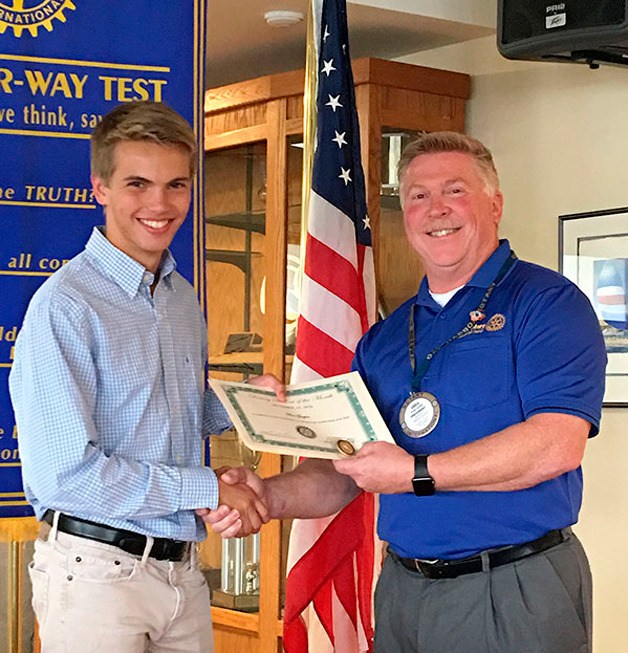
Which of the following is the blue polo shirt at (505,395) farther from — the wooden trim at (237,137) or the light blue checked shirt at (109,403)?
the wooden trim at (237,137)

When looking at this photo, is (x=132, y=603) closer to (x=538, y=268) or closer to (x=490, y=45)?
(x=538, y=268)

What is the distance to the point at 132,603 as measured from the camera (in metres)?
2.29

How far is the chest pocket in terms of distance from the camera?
7.86 feet

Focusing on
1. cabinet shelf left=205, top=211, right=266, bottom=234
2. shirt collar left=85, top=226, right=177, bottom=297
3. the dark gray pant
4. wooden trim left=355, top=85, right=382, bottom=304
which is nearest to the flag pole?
wooden trim left=355, top=85, right=382, bottom=304

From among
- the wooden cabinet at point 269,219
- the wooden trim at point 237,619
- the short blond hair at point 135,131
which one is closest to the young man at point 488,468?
the short blond hair at point 135,131

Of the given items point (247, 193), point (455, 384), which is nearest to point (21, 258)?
point (455, 384)

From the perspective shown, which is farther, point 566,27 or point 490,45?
point 490,45

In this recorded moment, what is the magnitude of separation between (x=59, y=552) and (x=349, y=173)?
65.8 inches

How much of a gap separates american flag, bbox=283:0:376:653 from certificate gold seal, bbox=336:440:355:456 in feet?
3.46

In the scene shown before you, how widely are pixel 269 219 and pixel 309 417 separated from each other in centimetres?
200

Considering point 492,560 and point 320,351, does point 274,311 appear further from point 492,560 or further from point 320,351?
point 492,560

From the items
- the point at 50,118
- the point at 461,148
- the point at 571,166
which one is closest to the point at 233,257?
the point at 571,166

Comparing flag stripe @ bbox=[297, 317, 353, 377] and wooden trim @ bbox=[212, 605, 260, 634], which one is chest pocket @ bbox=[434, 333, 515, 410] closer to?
flag stripe @ bbox=[297, 317, 353, 377]

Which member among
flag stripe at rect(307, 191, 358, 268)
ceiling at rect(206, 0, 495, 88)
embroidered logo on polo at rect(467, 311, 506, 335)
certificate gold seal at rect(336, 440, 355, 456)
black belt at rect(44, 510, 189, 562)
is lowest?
black belt at rect(44, 510, 189, 562)
